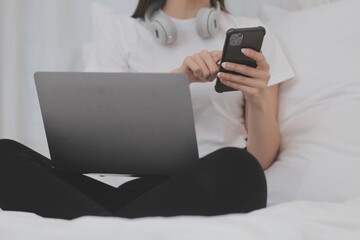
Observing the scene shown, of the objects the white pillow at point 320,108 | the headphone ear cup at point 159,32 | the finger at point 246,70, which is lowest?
the white pillow at point 320,108

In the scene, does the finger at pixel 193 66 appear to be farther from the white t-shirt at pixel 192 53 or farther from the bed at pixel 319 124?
the bed at pixel 319 124

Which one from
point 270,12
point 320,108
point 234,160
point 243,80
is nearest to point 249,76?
point 243,80

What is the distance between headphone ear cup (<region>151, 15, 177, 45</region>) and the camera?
1091 millimetres

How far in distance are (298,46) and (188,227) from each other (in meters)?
0.76

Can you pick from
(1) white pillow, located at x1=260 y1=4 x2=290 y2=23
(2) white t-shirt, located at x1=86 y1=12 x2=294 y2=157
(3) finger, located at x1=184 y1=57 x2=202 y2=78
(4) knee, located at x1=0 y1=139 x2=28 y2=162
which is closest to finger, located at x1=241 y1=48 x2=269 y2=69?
(3) finger, located at x1=184 y1=57 x2=202 y2=78

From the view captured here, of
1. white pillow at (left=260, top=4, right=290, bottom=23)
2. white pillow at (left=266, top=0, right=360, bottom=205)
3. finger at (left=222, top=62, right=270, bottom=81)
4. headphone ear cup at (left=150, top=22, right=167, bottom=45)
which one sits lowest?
white pillow at (left=266, top=0, right=360, bottom=205)

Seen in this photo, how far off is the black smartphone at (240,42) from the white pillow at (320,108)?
0.29 m

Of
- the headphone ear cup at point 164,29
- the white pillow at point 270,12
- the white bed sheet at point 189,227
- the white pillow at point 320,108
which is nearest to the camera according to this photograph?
the white bed sheet at point 189,227

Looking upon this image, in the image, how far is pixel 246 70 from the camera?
0.86 m

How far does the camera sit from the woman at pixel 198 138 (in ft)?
2.48

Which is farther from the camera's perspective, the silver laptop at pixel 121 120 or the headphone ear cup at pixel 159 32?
the headphone ear cup at pixel 159 32

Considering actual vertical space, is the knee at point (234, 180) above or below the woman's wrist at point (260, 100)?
below

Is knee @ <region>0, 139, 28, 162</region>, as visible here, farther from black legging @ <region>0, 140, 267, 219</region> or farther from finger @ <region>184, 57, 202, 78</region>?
finger @ <region>184, 57, 202, 78</region>

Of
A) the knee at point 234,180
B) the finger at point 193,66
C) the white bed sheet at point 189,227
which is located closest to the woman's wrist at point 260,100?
the finger at point 193,66
